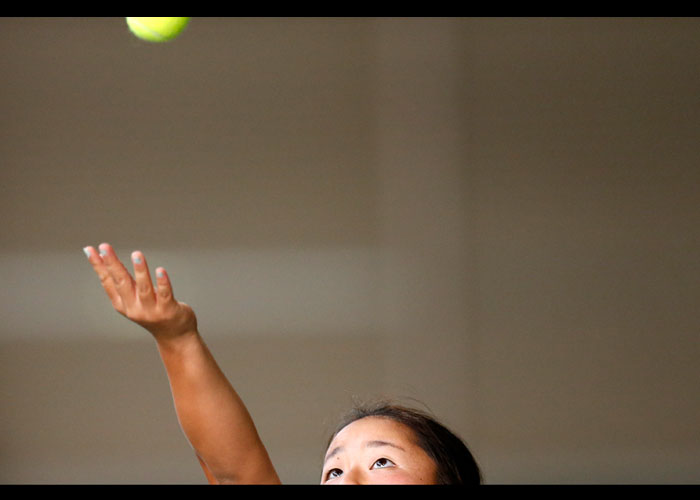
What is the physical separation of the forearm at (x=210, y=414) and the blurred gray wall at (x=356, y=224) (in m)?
1.06

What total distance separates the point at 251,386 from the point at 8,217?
627 millimetres

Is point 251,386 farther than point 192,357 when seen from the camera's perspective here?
Yes

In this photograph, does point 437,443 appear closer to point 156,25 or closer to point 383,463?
point 383,463

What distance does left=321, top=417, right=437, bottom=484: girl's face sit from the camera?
57cm

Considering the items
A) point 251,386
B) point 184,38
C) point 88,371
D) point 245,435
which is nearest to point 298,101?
point 184,38

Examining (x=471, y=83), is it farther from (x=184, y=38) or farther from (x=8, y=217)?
(x=8, y=217)

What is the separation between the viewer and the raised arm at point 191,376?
1.58ft

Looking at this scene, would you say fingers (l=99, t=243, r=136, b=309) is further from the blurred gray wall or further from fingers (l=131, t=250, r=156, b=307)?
the blurred gray wall

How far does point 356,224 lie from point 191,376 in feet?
3.83

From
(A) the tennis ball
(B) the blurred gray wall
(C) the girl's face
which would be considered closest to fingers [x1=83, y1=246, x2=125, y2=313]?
(C) the girl's face

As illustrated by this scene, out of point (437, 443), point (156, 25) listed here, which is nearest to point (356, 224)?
point (156, 25)

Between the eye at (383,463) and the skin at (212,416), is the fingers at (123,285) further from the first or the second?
the eye at (383,463)

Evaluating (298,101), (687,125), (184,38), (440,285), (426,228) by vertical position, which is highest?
(184,38)

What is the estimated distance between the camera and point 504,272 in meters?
1.66
